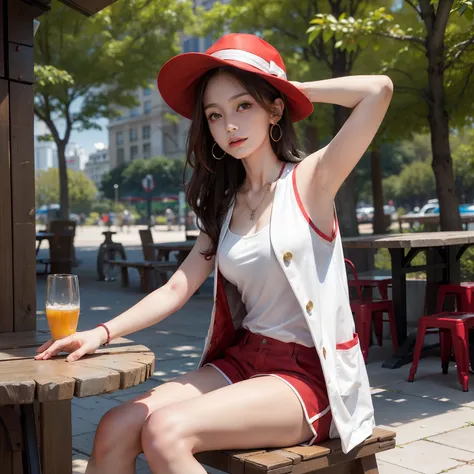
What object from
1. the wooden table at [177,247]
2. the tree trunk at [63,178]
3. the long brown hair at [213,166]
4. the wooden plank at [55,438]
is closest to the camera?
the long brown hair at [213,166]

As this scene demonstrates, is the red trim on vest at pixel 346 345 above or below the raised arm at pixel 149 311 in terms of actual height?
below

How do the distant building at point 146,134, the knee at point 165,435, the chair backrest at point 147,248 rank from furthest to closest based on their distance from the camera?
the distant building at point 146,134 < the chair backrest at point 147,248 < the knee at point 165,435

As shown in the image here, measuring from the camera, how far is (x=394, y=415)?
4746 mm

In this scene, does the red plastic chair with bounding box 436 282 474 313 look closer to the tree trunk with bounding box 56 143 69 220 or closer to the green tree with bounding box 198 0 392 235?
the green tree with bounding box 198 0 392 235

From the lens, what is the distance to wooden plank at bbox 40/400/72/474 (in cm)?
311

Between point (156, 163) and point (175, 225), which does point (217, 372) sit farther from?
point (156, 163)

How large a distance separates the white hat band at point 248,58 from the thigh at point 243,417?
105 cm

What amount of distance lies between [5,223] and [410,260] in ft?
13.7

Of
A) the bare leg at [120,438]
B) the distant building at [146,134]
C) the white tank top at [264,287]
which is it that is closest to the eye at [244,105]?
the white tank top at [264,287]

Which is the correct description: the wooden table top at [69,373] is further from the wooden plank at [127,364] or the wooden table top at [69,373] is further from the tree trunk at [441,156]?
the tree trunk at [441,156]

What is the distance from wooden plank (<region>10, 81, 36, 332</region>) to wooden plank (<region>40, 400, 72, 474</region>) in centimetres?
41

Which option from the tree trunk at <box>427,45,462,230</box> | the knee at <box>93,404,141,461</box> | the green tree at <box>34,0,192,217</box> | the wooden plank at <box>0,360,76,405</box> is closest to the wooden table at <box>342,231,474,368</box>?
the tree trunk at <box>427,45,462,230</box>

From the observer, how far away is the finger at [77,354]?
2.43 metres

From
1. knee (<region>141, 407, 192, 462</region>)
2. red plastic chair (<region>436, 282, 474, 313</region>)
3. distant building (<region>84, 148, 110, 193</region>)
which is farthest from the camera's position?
distant building (<region>84, 148, 110, 193</region>)
